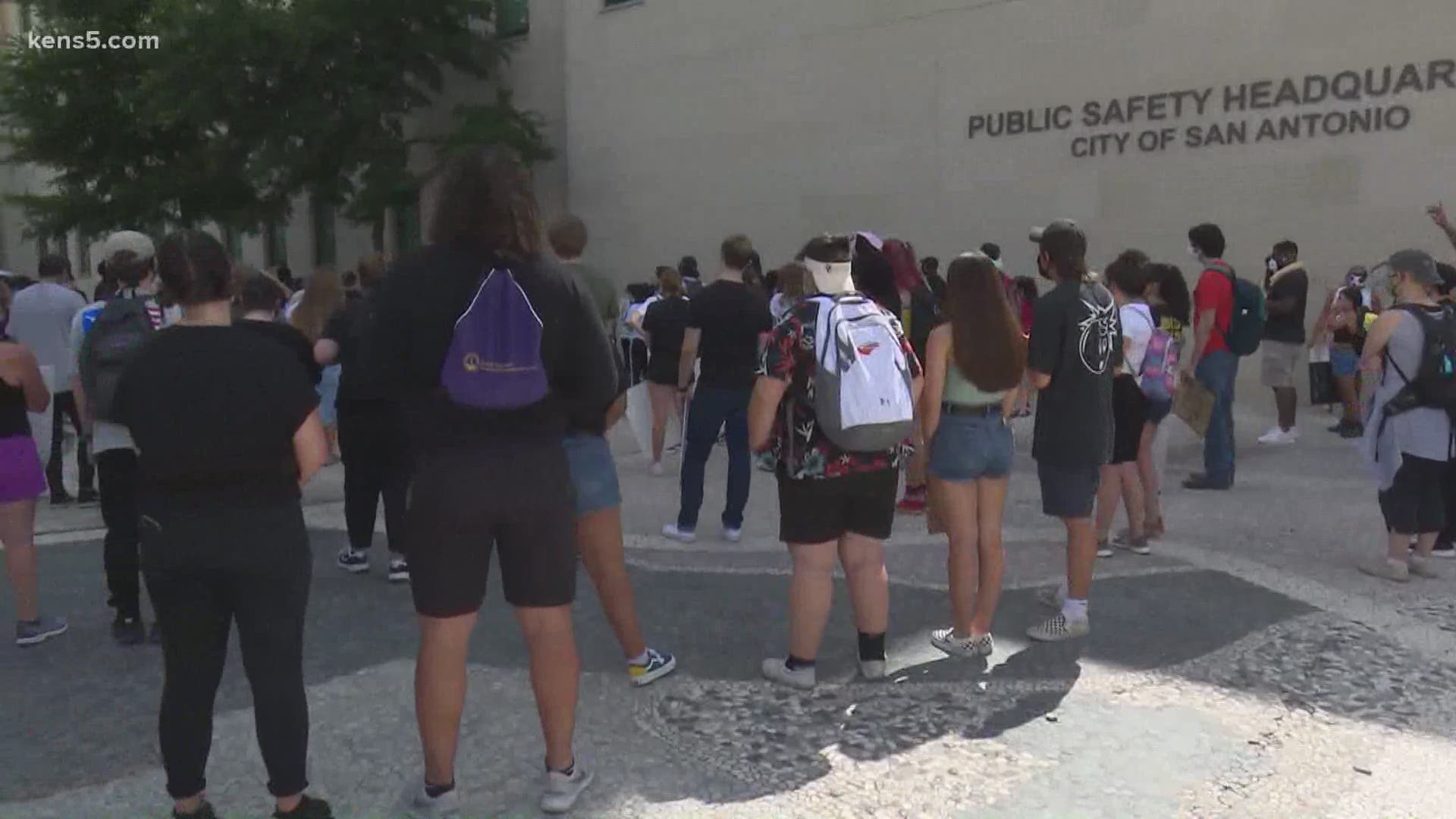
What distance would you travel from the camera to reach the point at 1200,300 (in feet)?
26.5

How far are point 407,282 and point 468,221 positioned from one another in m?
0.24

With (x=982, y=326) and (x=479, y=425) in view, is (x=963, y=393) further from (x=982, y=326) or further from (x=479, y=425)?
(x=479, y=425)

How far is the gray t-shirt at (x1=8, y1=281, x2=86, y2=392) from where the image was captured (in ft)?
27.8

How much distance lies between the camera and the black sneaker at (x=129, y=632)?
5117mm

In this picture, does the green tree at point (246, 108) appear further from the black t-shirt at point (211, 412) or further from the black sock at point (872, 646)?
the black t-shirt at point (211, 412)

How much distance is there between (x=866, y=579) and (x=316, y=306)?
3.15 m

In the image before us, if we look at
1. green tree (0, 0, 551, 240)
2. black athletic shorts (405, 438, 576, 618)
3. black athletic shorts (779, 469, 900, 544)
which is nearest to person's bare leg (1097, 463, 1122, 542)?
black athletic shorts (779, 469, 900, 544)

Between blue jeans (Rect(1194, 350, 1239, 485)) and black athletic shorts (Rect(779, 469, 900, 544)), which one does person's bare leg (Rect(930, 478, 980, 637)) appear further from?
blue jeans (Rect(1194, 350, 1239, 485))

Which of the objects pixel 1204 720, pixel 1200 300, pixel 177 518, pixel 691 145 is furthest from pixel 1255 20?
pixel 177 518

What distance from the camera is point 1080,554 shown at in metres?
5.08

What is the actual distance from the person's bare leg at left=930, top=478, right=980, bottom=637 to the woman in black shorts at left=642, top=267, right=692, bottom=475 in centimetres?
413

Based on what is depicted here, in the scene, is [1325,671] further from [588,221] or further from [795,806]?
[588,221]

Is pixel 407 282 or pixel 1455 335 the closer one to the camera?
pixel 407 282

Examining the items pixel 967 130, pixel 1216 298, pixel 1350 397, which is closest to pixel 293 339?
pixel 1216 298
